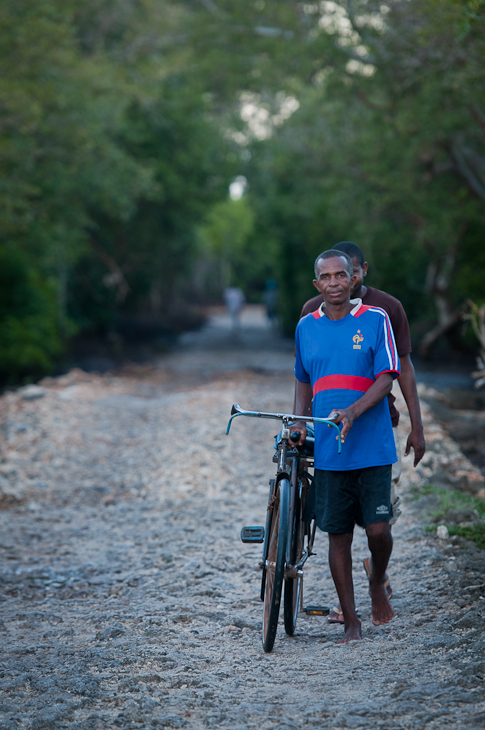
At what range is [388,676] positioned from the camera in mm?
3732

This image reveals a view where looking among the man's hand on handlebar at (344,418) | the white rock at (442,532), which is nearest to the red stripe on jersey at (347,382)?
the man's hand on handlebar at (344,418)

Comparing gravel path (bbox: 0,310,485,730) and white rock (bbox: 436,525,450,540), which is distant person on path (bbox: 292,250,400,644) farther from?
white rock (bbox: 436,525,450,540)

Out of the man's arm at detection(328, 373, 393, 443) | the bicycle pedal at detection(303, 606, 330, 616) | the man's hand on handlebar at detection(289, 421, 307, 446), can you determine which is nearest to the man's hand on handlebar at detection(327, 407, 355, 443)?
the man's arm at detection(328, 373, 393, 443)

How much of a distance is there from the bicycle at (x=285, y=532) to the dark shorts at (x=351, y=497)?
132 mm

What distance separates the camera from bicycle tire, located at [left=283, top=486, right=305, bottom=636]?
4.27 m

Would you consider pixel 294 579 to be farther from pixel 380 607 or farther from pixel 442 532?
pixel 442 532

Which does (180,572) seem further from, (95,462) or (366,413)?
(95,462)

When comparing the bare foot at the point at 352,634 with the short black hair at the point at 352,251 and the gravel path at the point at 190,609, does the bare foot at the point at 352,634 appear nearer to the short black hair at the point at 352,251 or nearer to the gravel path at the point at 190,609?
the gravel path at the point at 190,609

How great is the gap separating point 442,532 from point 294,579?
2.20 metres

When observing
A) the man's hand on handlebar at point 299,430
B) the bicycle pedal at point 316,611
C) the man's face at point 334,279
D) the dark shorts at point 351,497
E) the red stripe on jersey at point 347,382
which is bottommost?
the bicycle pedal at point 316,611

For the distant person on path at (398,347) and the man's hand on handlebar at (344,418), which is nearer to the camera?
the man's hand on handlebar at (344,418)

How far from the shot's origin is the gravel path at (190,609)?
3.51 meters

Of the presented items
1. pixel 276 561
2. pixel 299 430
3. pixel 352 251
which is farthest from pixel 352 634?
pixel 352 251

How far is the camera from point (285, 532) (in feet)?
13.4
